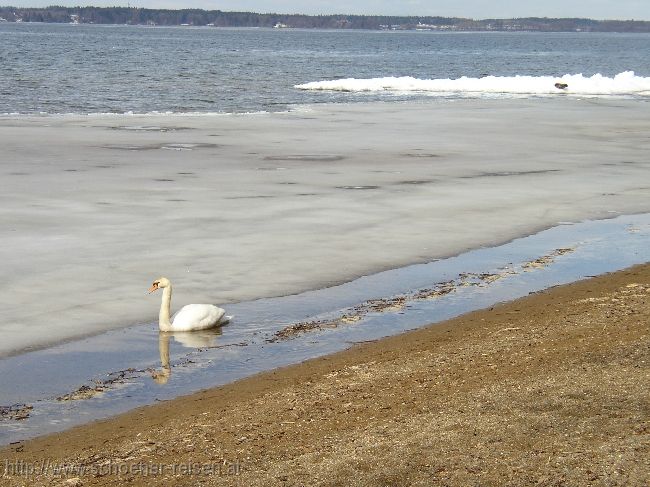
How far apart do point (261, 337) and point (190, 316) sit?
1.97 ft

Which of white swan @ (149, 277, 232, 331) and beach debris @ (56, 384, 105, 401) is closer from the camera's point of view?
beach debris @ (56, 384, 105, 401)

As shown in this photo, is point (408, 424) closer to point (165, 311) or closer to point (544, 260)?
point (165, 311)

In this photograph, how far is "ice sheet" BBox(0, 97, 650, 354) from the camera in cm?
1053

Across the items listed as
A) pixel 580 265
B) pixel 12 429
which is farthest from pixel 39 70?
pixel 12 429

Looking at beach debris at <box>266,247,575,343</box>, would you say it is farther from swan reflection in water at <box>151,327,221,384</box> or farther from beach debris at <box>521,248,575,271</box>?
swan reflection in water at <box>151,327,221,384</box>

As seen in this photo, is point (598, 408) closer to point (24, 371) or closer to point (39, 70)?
point (24, 371)

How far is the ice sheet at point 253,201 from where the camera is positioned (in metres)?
10.5

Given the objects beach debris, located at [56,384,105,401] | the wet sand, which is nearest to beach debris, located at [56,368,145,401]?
beach debris, located at [56,384,105,401]

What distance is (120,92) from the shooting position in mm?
41500

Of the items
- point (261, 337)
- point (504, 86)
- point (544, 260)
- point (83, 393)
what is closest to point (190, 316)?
point (261, 337)

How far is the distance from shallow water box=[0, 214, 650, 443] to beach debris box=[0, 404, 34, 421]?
0.06 metres

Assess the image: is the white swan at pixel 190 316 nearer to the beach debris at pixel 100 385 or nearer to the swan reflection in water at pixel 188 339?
the swan reflection in water at pixel 188 339

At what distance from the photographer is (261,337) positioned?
8.98 metres

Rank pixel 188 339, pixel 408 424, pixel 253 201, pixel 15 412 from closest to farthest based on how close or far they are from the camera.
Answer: pixel 408 424 < pixel 15 412 < pixel 188 339 < pixel 253 201
